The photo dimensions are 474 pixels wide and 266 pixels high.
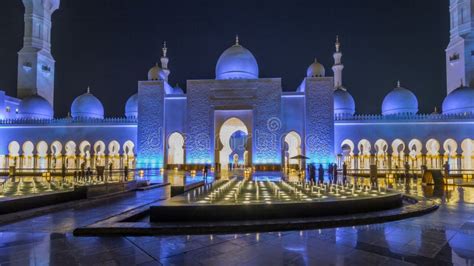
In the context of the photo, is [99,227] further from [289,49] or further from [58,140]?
[289,49]

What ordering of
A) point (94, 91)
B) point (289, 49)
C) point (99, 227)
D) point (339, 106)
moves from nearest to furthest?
point (99, 227) < point (339, 106) < point (289, 49) < point (94, 91)

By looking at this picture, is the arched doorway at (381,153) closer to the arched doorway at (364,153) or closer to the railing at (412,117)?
the arched doorway at (364,153)

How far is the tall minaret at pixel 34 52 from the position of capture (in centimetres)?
2084

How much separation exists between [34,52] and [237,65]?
1285cm

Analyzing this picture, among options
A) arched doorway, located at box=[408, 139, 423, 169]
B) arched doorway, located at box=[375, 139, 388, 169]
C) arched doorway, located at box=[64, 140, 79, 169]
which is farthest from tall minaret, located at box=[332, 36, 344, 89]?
arched doorway, located at box=[64, 140, 79, 169]

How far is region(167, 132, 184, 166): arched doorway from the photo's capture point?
1782cm

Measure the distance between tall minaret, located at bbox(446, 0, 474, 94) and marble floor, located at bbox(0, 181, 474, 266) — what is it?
1869cm

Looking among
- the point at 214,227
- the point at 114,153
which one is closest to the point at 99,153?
the point at 114,153

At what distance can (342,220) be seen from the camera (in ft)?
11.2

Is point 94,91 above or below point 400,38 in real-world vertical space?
below

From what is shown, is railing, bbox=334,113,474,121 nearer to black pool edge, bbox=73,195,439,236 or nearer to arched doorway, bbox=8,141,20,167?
black pool edge, bbox=73,195,439,236

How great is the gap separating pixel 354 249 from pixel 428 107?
23.5 m

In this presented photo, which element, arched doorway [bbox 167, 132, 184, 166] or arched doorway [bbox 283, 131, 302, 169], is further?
arched doorway [bbox 283, 131, 302, 169]

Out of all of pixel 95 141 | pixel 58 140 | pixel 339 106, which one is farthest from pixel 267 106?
pixel 58 140
